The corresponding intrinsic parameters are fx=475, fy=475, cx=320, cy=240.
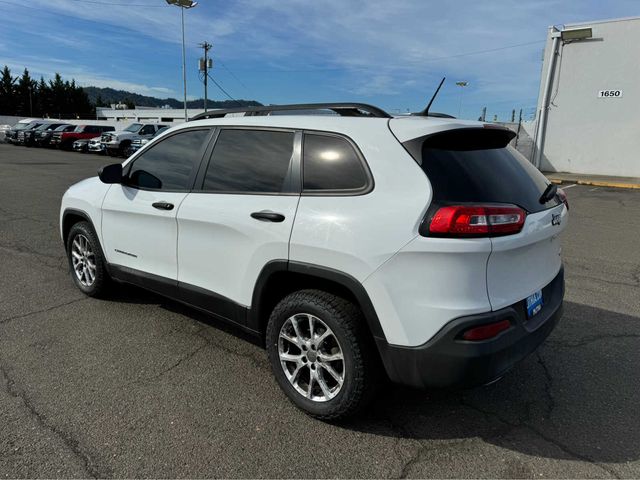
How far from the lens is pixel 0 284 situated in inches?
196

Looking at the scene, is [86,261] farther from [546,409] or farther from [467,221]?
[546,409]

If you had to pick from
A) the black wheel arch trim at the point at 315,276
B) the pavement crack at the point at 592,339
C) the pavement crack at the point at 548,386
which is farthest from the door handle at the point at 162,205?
the pavement crack at the point at 592,339

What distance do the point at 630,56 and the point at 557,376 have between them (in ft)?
64.9

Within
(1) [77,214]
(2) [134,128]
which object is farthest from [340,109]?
(2) [134,128]

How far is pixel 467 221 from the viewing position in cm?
226

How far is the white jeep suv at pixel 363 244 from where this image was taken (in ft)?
7.57

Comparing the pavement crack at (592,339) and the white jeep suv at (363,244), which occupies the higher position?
the white jeep suv at (363,244)

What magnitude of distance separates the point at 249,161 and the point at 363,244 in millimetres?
1146

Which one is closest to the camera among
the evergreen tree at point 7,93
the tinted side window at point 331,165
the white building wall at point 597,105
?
the tinted side window at point 331,165

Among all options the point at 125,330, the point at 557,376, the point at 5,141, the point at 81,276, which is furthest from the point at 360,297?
the point at 5,141

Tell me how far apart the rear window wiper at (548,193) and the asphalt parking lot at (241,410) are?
127cm

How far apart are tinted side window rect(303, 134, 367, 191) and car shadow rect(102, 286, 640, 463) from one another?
1.23 metres

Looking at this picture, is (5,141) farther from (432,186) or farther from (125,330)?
(432,186)

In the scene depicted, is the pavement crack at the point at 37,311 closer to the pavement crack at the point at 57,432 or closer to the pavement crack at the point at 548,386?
the pavement crack at the point at 57,432
